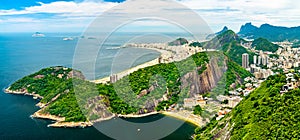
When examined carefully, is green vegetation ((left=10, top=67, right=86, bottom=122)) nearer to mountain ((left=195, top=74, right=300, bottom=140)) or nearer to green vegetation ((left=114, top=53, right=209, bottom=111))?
green vegetation ((left=114, top=53, right=209, bottom=111))

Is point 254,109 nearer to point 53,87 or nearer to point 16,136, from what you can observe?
point 16,136

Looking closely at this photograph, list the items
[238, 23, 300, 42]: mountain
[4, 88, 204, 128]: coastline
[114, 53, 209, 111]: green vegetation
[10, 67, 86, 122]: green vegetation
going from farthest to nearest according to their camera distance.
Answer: [238, 23, 300, 42]: mountain, [114, 53, 209, 111]: green vegetation, [10, 67, 86, 122]: green vegetation, [4, 88, 204, 128]: coastline

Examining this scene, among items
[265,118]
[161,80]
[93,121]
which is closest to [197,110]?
[161,80]

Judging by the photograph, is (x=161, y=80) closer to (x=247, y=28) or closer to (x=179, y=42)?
(x=179, y=42)

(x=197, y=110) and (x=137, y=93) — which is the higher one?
(x=137, y=93)

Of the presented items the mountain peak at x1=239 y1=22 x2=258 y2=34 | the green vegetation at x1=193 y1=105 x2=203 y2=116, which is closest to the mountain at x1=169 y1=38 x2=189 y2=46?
the green vegetation at x1=193 y1=105 x2=203 y2=116

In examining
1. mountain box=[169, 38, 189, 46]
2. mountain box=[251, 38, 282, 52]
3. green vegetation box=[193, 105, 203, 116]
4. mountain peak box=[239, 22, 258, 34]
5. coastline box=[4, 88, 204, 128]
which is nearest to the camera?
coastline box=[4, 88, 204, 128]

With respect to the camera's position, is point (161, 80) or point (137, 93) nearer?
point (137, 93)
